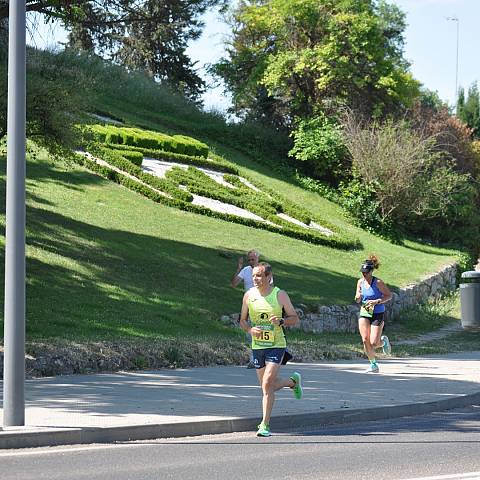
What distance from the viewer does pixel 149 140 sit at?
44375 millimetres

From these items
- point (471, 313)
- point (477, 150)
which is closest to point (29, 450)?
point (471, 313)

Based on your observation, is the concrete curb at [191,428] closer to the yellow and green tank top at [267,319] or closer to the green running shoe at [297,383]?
the green running shoe at [297,383]

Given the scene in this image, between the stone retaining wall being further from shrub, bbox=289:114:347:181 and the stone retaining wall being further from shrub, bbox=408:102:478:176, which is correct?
shrub, bbox=408:102:478:176

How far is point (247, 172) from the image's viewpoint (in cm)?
4775

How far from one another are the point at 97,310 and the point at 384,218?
2817 centimetres

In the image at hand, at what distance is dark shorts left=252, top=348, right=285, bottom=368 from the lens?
11.5m

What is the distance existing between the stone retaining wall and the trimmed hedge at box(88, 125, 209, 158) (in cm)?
1176

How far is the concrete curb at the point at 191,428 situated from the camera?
34.2 feet

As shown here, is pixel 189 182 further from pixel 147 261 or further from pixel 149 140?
pixel 147 261

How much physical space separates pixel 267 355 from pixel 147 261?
16819 mm

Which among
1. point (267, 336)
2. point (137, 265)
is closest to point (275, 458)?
point (267, 336)

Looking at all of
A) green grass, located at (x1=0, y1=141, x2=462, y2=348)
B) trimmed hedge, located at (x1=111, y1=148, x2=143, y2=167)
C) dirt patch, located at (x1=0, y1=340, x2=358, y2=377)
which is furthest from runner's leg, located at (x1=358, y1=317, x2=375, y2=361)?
trimmed hedge, located at (x1=111, y1=148, x2=143, y2=167)

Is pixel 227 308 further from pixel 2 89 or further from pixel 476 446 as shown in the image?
pixel 476 446

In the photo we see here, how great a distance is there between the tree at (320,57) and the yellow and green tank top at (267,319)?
139ft
